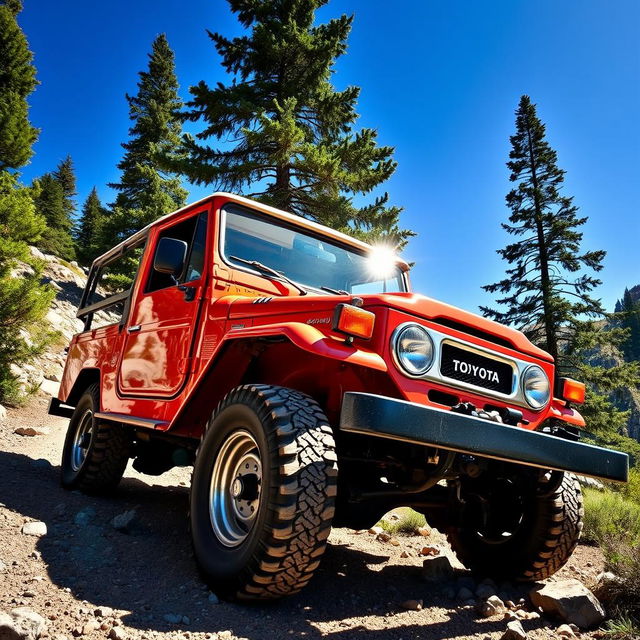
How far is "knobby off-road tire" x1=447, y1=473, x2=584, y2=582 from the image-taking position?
3283mm

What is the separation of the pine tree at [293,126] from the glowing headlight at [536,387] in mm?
11722

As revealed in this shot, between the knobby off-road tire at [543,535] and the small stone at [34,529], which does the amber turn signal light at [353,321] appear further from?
the small stone at [34,529]

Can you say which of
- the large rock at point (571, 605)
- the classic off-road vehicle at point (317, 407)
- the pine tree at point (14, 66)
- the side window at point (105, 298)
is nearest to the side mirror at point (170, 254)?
the classic off-road vehicle at point (317, 407)

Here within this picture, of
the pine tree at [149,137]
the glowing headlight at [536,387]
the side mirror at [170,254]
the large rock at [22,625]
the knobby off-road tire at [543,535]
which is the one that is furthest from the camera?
the pine tree at [149,137]

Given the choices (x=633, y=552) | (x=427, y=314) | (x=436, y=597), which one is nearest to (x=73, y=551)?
(x=436, y=597)

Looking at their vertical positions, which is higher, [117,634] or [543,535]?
[543,535]

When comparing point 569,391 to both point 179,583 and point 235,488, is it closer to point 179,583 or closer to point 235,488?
point 235,488

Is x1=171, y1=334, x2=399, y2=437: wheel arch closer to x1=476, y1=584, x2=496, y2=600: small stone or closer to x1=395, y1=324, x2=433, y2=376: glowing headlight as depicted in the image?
x1=395, y1=324, x2=433, y2=376: glowing headlight

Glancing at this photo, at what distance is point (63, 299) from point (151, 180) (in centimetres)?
729

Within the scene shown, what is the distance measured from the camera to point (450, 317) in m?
2.81

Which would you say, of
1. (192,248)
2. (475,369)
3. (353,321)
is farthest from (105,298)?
(475,369)

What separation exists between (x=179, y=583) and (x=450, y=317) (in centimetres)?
211

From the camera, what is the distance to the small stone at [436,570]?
360 centimetres

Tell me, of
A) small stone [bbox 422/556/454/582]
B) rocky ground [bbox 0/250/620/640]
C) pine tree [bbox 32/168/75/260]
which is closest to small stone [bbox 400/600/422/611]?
rocky ground [bbox 0/250/620/640]
